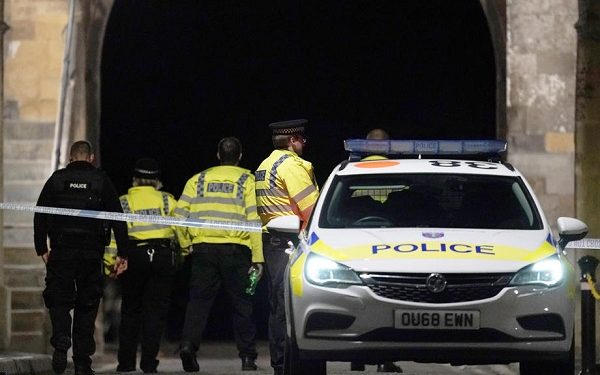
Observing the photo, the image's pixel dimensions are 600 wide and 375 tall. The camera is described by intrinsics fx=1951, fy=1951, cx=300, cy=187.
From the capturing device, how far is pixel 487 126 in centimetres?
2178

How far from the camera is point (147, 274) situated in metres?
16.0

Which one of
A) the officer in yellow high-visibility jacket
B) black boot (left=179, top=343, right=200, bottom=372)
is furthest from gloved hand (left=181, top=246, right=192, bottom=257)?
black boot (left=179, top=343, right=200, bottom=372)

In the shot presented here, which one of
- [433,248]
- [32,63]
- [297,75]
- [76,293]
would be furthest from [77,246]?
[297,75]

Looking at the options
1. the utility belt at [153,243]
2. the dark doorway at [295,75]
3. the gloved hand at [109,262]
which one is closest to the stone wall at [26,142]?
the gloved hand at [109,262]

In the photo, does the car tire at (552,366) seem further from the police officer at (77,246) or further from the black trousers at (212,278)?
the black trousers at (212,278)

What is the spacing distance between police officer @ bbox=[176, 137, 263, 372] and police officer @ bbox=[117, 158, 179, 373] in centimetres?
55

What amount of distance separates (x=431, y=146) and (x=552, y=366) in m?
1.95

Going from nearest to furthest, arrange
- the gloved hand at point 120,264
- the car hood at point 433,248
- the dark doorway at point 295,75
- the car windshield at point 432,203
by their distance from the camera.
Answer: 1. the car hood at point 433,248
2. the car windshield at point 432,203
3. the gloved hand at point 120,264
4. the dark doorway at point 295,75

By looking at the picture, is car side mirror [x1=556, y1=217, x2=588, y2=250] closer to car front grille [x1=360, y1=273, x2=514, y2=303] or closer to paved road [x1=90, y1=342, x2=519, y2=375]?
car front grille [x1=360, y1=273, x2=514, y2=303]

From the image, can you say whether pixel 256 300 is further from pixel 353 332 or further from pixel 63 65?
pixel 353 332

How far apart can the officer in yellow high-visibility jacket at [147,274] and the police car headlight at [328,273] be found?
17.2 feet

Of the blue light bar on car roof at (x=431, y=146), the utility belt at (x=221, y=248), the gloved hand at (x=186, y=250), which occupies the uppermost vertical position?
the blue light bar on car roof at (x=431, y=146)

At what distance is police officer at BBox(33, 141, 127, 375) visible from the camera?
14.2 m

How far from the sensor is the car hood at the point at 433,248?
34.6ft
